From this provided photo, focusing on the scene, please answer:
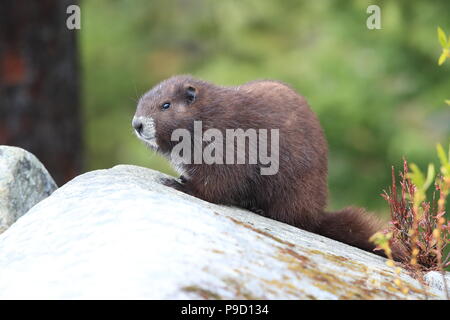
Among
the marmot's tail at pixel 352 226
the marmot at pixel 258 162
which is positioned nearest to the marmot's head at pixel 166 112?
the marmot at pixel 258 162

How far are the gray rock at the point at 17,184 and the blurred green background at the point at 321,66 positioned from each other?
144 centimetres

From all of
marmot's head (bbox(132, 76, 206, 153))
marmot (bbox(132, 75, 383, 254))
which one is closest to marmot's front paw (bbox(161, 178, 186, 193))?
marmot (bbox(132, 75, 383, 254))

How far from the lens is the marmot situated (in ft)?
15.4

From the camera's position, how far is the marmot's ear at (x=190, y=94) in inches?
192

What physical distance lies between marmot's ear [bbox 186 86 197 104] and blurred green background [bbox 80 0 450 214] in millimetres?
1339

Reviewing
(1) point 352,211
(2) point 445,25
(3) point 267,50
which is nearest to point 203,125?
(1) point 352,211

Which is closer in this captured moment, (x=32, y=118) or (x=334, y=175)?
(x=32, y=118)

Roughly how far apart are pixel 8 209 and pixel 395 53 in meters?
5.44

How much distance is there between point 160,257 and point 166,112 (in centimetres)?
197

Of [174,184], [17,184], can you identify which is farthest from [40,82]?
[174,184]

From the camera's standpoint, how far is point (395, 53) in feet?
27.9

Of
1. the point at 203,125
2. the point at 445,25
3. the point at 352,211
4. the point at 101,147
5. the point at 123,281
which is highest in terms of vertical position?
the point at 445,25

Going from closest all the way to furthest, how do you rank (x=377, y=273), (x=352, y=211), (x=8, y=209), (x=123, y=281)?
(x=123, y=281)
(x=377, y=273)
(x=8, y=209)
(x=352, y=211)
